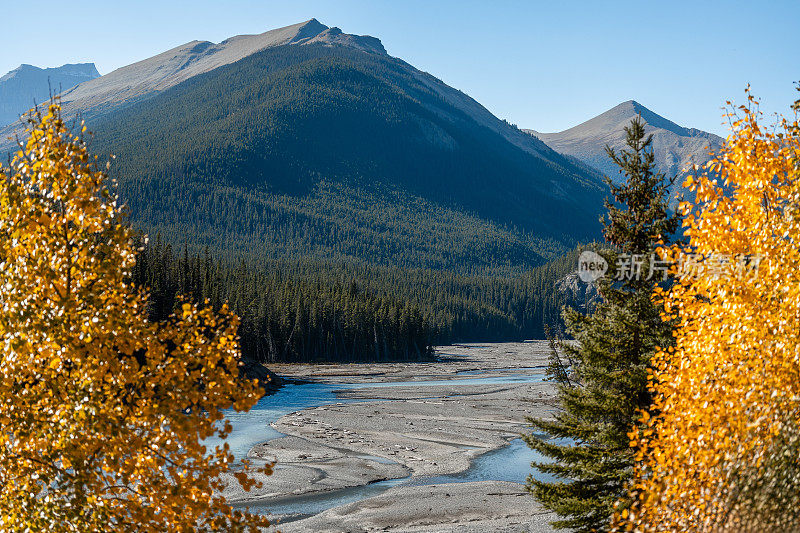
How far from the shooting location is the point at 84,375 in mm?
9586

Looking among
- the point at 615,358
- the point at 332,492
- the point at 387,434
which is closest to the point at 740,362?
the point at 615,358

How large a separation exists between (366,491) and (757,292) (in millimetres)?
28559

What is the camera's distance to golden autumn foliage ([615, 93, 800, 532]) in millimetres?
9055

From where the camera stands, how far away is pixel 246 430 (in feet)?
176

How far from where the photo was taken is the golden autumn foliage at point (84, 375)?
30.0 ft

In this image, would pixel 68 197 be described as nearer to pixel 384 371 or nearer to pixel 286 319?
pixel 384 371

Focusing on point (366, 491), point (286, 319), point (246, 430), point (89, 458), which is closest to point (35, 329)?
point (89, 458)

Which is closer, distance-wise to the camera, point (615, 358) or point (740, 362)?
point (740, 362)

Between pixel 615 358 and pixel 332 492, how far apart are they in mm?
21255

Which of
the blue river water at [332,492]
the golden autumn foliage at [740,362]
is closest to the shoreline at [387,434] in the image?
the blue river water at [332,492]

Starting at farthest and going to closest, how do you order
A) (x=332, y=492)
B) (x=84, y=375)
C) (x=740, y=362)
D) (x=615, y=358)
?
(x=332, y=492) < (x=615, y=358) < (x=740, y=362) < (x=84, y=375)

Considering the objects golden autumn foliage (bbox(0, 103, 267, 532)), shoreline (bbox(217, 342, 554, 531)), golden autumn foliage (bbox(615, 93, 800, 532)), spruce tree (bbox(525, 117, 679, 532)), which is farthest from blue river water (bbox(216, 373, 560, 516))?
golden autumn foliage (bbox(615, 93, 800, 532))

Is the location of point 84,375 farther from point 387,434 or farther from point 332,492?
point 387,434

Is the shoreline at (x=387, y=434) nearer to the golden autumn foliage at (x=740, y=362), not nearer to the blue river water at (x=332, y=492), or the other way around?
the blue river water at (x=332, y=492)
